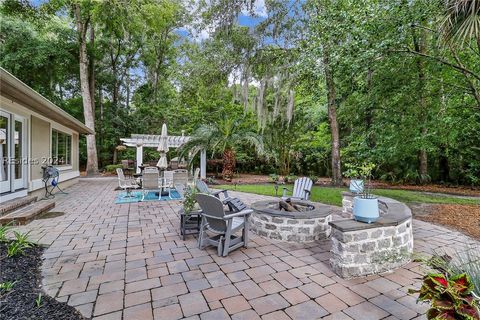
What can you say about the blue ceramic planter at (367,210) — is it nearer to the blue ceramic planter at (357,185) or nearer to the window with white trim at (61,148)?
the blue ceramic planter at (357,185)

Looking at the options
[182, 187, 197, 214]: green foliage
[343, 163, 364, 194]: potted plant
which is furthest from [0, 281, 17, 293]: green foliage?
[343, 163, 364, 194]: potted plant

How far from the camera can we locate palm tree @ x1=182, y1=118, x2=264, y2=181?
10117 millimetres

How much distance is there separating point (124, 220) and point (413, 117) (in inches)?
334

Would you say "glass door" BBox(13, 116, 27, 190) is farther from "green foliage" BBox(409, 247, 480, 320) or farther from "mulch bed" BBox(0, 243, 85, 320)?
"green foliage" BBox(409, 247, 480, 320)

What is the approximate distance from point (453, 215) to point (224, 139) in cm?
735

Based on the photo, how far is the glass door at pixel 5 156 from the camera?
17.6ft

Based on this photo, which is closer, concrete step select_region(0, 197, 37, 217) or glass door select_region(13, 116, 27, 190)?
concrete step select_region(0, 197, 37, 217)

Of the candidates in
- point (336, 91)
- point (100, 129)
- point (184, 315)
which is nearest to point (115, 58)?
point (100, 129)

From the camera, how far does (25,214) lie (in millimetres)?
4492

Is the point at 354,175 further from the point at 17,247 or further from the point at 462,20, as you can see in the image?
the point at 17,247

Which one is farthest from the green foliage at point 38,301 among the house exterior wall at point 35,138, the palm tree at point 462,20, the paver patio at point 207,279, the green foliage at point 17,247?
the palm tree at point 462,20

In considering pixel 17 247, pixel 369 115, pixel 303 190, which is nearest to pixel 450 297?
pixel 303 190

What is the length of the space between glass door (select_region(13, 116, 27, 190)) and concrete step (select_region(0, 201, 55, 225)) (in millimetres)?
1343

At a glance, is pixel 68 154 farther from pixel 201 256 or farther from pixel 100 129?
pixel 201 256
